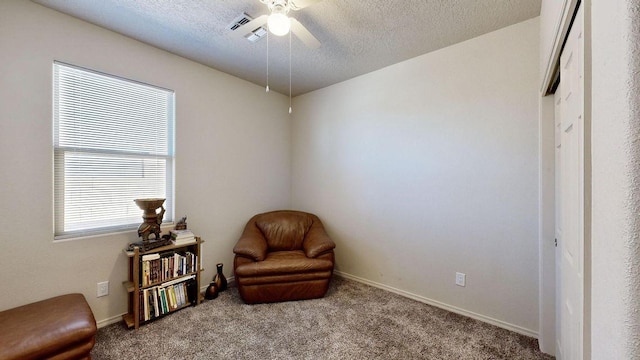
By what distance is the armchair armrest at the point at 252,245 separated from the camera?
271 cm

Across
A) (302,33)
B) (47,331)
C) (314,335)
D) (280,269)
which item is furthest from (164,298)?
(302,33)

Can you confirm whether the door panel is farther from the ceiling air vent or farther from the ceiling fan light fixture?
the ceiling air vent

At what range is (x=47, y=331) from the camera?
4.92ft

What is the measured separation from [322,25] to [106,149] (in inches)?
87.8

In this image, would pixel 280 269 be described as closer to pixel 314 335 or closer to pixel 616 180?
pixel 314 335

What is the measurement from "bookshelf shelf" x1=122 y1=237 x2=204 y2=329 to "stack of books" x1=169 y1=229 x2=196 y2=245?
33mm

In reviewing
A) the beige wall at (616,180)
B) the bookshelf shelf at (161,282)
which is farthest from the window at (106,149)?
the beige wall at (616,180)

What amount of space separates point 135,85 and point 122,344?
227 centimetres

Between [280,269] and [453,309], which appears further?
[280,269]

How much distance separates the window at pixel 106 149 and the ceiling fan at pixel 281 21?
4.69 ft

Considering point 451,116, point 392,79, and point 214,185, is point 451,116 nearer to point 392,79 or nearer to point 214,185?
point 392,79

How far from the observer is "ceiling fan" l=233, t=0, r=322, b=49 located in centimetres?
151

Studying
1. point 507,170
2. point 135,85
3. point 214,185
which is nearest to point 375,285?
point 507,170

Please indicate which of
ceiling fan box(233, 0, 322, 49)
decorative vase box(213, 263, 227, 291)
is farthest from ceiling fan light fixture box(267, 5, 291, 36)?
decorative vase box(213, 263, 227, 291)
